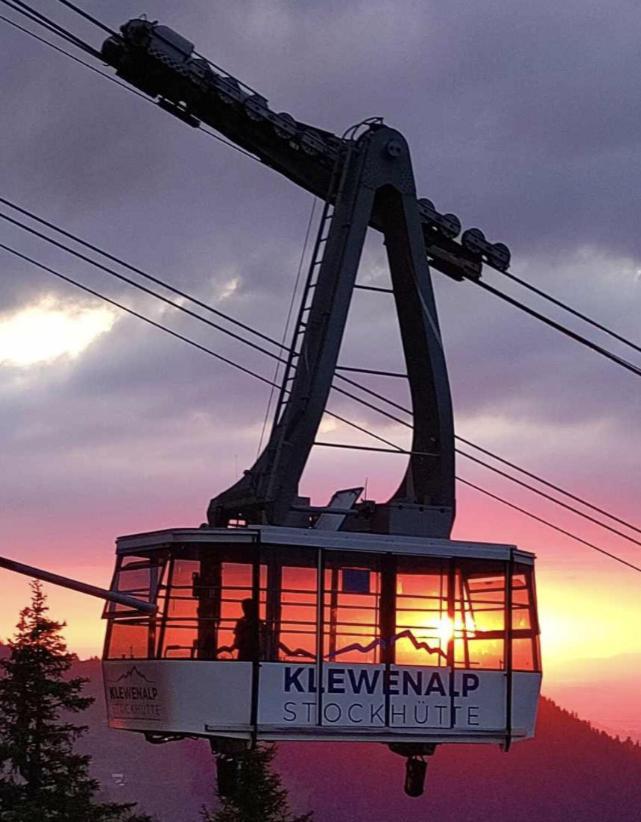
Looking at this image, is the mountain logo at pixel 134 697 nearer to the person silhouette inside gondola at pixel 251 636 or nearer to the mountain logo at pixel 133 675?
the mountain logo at pixel 133 675

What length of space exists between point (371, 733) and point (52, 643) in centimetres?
3441

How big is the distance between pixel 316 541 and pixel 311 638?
126 cm

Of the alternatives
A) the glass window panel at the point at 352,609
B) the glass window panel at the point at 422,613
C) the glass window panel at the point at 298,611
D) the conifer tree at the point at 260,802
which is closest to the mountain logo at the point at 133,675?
the glass window panel at the point at 298,611

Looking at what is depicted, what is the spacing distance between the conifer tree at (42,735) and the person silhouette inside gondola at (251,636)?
3214 cm

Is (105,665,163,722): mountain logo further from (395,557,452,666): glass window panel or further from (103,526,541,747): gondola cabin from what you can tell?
(395,557,452,666): glass window panel

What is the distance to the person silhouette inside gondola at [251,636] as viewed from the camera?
23.3 meters

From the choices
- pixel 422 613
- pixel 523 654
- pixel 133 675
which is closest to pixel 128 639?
pixel 133 675

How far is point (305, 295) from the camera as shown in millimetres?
27203

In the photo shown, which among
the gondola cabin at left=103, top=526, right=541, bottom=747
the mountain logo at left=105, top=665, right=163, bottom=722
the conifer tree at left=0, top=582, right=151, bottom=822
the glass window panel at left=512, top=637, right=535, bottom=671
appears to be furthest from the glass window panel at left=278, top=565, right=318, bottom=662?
the conifer tree at left=0, top=582, right=151, bottom=822

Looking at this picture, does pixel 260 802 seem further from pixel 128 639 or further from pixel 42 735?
pixel 128 639

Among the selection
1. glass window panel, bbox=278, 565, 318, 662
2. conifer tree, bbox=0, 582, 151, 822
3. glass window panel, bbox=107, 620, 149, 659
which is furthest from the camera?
conifer tree, bbox=0, 582, 151, 822

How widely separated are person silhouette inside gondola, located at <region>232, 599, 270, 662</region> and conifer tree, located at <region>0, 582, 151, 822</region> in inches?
1265

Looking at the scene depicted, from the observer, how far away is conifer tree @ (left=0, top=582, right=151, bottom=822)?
5450 centimetres

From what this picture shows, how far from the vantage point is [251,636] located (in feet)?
76.6
